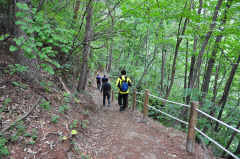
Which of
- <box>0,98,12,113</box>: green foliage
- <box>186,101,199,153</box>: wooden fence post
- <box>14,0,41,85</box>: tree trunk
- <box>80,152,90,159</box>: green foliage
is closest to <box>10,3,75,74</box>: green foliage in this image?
<box>14,0,41,85</box>: tree trunk

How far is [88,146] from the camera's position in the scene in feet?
15.1

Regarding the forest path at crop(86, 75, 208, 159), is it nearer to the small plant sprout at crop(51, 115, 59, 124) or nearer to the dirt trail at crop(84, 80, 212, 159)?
the dirt trail at crop(84, 80, 212, 159)

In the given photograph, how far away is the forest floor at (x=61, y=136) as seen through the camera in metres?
3.43

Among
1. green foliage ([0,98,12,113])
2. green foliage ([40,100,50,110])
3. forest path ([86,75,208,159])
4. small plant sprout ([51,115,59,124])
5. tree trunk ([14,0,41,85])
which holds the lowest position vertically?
forest path ([86,75,208,159])

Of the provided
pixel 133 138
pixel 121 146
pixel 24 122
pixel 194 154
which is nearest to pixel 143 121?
pixel 133 138

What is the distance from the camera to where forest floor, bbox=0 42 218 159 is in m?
3.43

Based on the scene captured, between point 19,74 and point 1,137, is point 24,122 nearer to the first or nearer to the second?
point 1,137

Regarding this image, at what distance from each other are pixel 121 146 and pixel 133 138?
2.08 ft

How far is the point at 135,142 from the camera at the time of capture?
15.7 ft

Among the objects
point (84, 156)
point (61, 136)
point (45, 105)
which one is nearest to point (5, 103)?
point (45, 105)

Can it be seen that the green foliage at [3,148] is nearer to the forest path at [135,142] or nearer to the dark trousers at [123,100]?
the forest path at [135,142]

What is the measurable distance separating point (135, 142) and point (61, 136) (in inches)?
88.8

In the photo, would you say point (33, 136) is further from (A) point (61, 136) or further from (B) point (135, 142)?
(B) point (135, 142)

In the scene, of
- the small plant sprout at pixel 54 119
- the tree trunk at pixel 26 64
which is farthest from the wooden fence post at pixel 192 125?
the tree trunk at pixel 26 64
